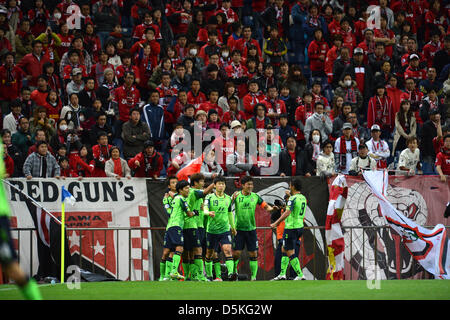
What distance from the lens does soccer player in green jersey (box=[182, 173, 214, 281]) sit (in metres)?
16.3

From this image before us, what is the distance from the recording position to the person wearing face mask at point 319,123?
20.7m

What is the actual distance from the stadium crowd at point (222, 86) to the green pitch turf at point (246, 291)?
5056 mm

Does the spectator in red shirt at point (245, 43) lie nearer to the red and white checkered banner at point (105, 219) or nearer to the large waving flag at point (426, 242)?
the red and white checkered banner at point (105, 219)

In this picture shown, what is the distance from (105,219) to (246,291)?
6.32m

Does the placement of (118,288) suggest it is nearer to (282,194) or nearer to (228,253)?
(228,253)

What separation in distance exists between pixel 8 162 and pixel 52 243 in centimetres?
348

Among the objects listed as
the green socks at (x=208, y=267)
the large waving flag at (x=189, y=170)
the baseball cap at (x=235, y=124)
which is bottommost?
the green socks at (x=208, y=267)

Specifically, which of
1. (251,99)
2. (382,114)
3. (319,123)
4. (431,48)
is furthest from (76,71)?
(431,48)

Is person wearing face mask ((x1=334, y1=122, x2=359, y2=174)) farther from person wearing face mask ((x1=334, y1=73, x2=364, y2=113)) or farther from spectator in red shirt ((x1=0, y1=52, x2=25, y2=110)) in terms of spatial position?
spectator in red shirt ((x1=0, y1=52, x2=25, y2=110))

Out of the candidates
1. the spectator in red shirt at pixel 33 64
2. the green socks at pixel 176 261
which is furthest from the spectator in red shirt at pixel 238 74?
the green socks at pixel 176 261

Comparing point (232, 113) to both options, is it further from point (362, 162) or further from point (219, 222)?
point (219, 222)

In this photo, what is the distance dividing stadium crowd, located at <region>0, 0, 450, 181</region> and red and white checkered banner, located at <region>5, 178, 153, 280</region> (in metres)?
0.56
